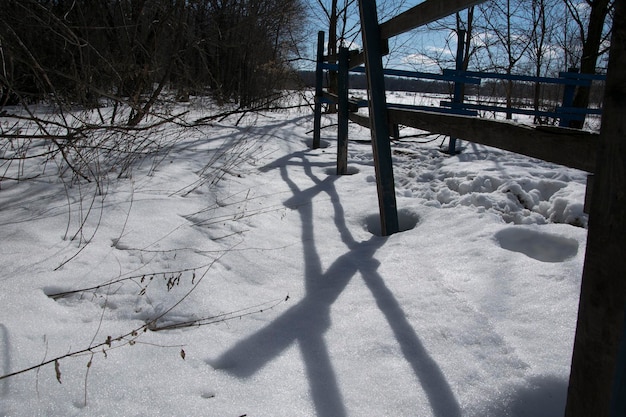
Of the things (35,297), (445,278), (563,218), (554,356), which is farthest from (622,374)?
(563,218)

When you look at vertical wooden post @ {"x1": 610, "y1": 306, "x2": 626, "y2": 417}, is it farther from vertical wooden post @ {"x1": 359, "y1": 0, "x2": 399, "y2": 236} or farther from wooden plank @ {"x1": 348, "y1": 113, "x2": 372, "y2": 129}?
wooden plank @ {"x1": 348, "y1": 113, "x2": 372, "y2": 129}

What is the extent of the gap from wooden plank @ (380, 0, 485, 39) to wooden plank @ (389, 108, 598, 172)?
48 cm

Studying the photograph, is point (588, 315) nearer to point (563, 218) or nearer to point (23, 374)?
point (23, 374)

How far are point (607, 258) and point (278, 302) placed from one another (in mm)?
1277

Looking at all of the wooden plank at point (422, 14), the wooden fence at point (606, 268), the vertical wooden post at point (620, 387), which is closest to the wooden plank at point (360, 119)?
the wooden plank at point (422, 14)

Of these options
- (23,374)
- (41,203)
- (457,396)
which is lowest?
(457,396)

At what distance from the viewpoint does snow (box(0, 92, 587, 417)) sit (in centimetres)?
123

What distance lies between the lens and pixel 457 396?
1.27 m

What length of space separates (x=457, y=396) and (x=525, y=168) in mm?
3506

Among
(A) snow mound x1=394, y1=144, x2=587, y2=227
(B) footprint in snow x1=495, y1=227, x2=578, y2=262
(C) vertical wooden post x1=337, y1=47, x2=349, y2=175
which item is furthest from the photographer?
(C) vertical wooden post x1=337, y1=47, x2=349, y2=175

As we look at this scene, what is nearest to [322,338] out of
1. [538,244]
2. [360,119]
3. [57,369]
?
[57,369]

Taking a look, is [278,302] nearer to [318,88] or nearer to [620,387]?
[620,387]

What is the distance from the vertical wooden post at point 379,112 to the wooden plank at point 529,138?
55 centimetres

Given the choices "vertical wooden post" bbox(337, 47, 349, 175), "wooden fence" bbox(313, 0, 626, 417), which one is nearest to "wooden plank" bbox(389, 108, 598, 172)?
"wooden fence" bbox(313, 0, 626, 417)
